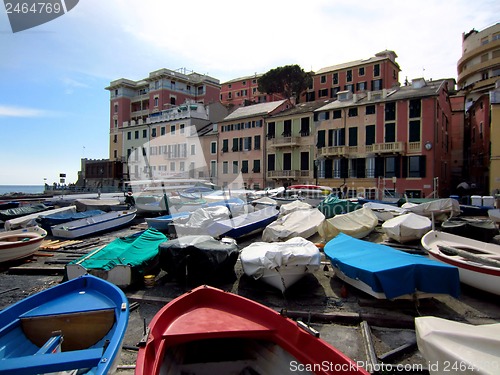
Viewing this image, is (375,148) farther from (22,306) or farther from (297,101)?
(22,306)

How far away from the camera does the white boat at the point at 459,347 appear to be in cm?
325

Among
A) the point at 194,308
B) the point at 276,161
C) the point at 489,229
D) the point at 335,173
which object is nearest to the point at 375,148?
the point at 335,173

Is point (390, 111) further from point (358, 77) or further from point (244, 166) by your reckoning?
point (244, 166)

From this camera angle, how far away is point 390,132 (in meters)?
31.3

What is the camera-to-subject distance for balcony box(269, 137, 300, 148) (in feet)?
122

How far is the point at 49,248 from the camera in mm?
12992

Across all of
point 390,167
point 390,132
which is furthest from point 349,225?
point 390,132

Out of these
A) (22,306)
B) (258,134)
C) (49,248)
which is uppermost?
(258,134)

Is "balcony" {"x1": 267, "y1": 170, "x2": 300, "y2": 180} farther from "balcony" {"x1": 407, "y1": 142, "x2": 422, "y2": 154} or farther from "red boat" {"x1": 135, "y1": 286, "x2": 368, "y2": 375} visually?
"red boat" {"x1": 135, "y1": 286, "x2": 368, "y2": 375}

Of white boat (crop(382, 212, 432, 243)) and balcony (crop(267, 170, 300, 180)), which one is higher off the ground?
balcony (crop(267, 170, 300, 180))

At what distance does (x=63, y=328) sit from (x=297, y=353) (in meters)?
3.54

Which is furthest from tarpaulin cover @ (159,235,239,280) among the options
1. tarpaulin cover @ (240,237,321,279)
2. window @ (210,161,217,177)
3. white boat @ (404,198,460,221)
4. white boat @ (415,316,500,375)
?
window @ (210,161,217,177)

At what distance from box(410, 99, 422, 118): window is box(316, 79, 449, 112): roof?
0.51 m

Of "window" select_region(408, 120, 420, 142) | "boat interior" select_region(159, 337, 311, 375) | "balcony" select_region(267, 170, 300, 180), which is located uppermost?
"window" select_region(408, 120, 420, 142)
